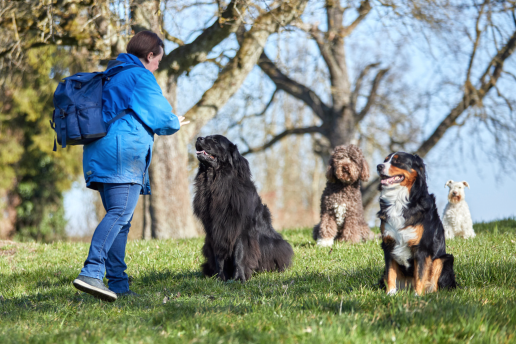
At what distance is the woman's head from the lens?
4652mm

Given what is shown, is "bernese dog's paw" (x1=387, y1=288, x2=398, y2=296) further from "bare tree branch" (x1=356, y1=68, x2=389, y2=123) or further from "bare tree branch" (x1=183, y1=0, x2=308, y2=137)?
"bare tree branch" (x1=356, y1=68, x2=389, y2=123)

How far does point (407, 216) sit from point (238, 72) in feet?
29.3

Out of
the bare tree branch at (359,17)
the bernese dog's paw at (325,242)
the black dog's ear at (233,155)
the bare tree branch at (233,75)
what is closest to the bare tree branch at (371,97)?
the bare tree branch at (359,17)

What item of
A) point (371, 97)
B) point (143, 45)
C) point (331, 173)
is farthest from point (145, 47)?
point (371, 97)

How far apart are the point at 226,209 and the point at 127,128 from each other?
1606 mm

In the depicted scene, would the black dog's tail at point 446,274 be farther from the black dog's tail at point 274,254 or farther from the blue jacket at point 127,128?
the blue jacket at point 127,128

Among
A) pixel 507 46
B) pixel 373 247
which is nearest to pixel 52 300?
pixel 373 247

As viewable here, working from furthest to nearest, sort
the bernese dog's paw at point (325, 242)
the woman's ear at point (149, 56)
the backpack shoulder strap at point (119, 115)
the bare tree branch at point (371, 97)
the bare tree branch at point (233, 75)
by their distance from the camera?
the bare tree branch at point (371, 97)
the bare tree branch at point (233, 75)
the bernese dog's paw at point (325, 242)
the woman's ear at point (149, 56)
the backpack shoulder strap at point (119, 115)

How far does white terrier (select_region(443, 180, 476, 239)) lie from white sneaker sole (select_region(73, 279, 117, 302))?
605 cm

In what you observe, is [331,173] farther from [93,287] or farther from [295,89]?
[295,89]

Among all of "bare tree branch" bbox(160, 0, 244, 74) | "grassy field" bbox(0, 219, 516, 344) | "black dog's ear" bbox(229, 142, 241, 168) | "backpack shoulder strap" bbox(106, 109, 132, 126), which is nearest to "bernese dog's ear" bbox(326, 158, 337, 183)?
"grassy field" bbox(0, 219, 516, 344)

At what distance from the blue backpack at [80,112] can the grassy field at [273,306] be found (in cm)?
155

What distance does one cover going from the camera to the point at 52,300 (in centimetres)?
471

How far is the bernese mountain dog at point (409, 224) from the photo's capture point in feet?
13.1
